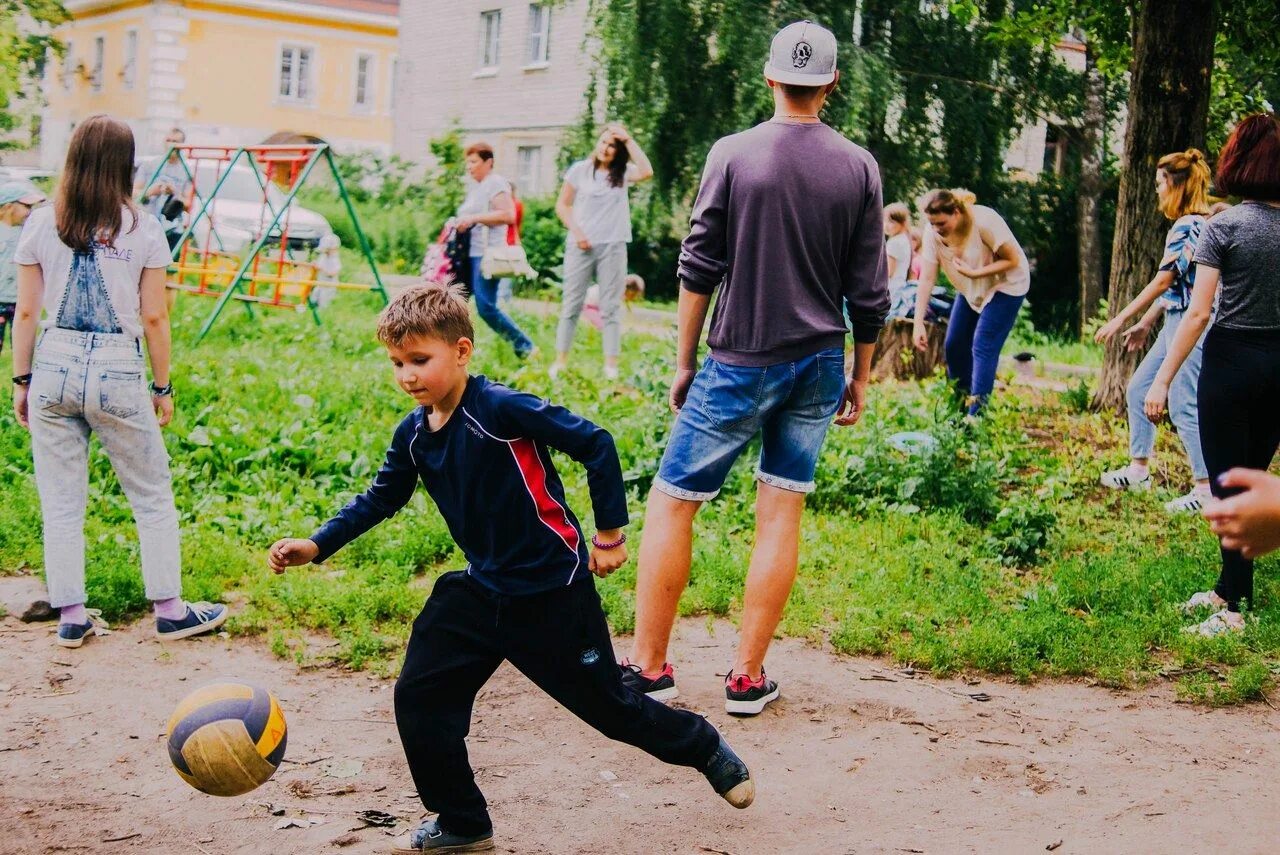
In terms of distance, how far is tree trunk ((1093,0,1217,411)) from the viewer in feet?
29.1

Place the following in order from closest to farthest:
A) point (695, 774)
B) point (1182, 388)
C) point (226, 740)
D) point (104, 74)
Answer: point (226, 740) < point (695, 774) < point (1182, 388) < point (104, 74)

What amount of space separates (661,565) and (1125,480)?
407 centimetres

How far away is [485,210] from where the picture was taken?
12.1 m

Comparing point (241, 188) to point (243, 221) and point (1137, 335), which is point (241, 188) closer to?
point (243, 221)

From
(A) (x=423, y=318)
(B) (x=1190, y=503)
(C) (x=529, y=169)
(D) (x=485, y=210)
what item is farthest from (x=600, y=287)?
(C) (x=529, y=169)

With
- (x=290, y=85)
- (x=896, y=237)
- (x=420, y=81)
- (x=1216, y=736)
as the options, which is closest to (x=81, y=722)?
(x=1216, y=736)

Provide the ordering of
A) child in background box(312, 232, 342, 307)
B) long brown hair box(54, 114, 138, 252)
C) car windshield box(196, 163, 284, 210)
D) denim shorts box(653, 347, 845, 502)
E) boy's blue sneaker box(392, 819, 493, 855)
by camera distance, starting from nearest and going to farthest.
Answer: boy's blue sneaker box(392, 819, 493, 855)
denim shorts box(653, 347, 845, 502)
long brown hair box(54, 114, 138, 252)
child in background box(312, 232, 342, 307)
car windshield box(196, 163, 284, 210)

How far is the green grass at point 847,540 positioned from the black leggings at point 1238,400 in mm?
696

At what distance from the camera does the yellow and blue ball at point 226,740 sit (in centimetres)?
366

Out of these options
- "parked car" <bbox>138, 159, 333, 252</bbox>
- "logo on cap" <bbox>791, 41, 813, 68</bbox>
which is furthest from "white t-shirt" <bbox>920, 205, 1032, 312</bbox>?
"parked car" <bbox>138, 159, 333, 252</bbox>

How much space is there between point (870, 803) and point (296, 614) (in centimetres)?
288

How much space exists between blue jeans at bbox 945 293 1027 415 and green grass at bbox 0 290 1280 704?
0.23 m

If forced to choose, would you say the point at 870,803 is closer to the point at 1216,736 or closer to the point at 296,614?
the point at 1216,736

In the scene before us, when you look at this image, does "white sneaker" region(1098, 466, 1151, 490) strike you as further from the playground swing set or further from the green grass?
the playground swing set
